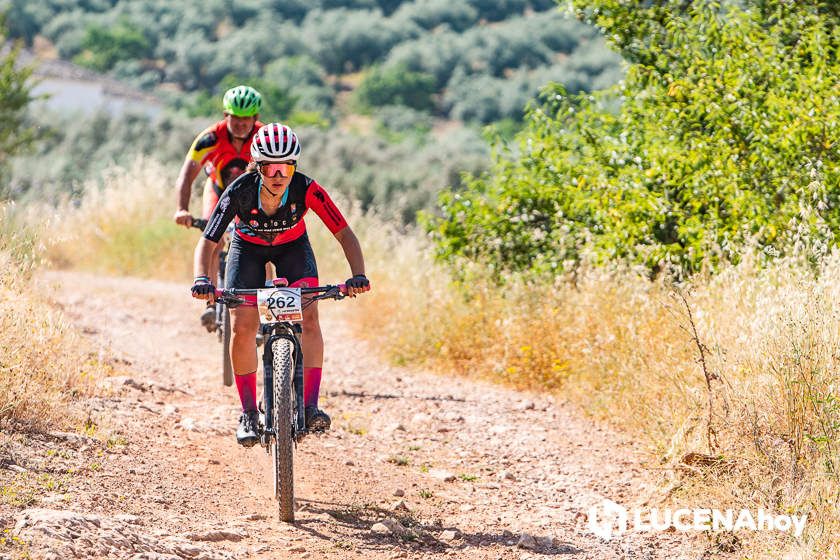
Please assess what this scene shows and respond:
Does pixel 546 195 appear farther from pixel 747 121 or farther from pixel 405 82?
pixel 405 82

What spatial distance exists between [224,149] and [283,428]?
11.6 feet

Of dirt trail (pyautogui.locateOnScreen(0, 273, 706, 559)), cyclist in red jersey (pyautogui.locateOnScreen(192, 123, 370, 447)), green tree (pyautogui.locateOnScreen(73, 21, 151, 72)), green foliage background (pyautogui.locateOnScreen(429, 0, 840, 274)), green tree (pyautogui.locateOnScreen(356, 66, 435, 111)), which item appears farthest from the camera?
green tree (pyautogui.locateOnScreen(73, 21, 151, 72))

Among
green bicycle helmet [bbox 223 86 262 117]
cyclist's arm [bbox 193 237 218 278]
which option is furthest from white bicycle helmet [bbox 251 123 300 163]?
green bicycle helmet [bbox 223 86 262 117]

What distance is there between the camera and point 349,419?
7.80 metres

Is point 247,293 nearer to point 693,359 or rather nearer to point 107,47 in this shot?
point 693,359

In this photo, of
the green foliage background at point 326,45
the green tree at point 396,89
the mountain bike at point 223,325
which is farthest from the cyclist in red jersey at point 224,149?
the green tree at point 396,89

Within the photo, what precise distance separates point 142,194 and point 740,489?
12.3 metres

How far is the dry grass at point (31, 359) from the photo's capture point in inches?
225

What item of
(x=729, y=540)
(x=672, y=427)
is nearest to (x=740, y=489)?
(x=729, y=540)

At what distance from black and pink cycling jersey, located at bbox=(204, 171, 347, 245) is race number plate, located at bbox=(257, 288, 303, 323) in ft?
1.75

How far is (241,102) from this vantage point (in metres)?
7.75

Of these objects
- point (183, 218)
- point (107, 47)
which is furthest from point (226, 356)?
point (107, 47)

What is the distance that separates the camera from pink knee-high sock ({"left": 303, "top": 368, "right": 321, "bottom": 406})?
18.8 ft

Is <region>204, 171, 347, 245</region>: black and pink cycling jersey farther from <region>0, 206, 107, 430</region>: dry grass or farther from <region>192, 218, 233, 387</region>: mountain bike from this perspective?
<region>192, 218, 233, 387</region>: mountain bike
